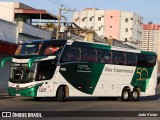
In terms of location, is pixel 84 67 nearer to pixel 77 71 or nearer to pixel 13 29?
pixel 77 71

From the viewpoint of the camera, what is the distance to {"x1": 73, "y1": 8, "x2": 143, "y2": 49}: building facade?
11293 cm

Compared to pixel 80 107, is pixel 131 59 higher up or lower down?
higher up

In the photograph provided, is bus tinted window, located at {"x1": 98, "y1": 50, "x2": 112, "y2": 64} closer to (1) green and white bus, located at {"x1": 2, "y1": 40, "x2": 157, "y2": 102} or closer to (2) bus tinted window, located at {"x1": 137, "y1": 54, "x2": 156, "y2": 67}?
(1) green and white bus, located at {"x1": 2, "y1": 40, "x2": 157, "y2": 102}

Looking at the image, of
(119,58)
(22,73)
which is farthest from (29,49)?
(119,58)

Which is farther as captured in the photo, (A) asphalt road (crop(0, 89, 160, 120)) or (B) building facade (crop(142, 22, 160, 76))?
(B) building facade (crop(142, 22, 160, 76))

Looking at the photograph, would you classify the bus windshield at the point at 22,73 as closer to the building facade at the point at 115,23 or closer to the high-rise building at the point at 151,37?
the building facade at the point at 115,23

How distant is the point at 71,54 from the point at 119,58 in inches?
177

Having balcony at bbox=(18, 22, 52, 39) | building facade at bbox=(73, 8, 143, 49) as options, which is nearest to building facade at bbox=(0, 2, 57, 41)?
balcony at bbox=(18, 22, 52, 39)

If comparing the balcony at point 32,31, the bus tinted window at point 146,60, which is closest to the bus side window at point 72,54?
the bus tinted window at point 146,60

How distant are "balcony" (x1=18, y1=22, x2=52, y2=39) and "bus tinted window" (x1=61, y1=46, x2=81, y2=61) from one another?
11.1 meters

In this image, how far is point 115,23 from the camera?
115812 millimetres

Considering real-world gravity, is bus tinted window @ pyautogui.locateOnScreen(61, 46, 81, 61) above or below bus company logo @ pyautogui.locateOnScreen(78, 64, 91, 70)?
above

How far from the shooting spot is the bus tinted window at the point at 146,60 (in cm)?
2903

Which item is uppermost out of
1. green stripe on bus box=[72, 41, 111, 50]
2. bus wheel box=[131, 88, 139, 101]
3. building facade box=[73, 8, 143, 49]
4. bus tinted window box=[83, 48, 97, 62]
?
building facade box=[73, 8, 143, 49]
